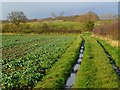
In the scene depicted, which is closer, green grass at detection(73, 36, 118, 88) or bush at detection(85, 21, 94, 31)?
green grass at detection(73, 36, 118, 88)

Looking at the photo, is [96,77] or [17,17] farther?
[17,17]

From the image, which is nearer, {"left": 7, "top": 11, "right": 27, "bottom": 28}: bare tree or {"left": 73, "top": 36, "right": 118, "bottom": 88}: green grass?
{"left": 73, "top": 36, "right": 118, "bottom": 88}: green grass

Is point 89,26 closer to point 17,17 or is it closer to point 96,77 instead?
point 17,17

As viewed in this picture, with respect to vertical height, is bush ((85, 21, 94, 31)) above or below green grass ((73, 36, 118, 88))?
below

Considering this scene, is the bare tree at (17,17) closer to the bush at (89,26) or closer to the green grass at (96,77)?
the bush at (89,26)

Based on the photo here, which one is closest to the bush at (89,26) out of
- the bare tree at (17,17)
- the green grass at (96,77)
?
the bare tree at (17,17)

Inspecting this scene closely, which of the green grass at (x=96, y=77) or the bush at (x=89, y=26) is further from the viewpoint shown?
the bush at (x=89, y=26)

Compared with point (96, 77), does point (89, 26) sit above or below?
below

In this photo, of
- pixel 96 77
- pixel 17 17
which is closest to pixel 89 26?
pixel 17 17

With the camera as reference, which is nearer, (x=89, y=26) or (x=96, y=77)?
(x=96, y=77)

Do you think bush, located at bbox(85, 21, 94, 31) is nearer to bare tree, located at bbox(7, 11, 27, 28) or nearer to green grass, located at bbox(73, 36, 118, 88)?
bare tree, located at bbox(7, 11, 27, 28)

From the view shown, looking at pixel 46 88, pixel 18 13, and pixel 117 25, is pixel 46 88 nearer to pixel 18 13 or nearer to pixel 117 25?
pixel 117 25

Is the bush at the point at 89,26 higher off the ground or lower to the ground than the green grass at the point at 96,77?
lower

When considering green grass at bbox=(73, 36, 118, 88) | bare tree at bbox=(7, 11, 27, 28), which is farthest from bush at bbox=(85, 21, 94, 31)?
green grass at bbox=(73, 36, 118, 88)
